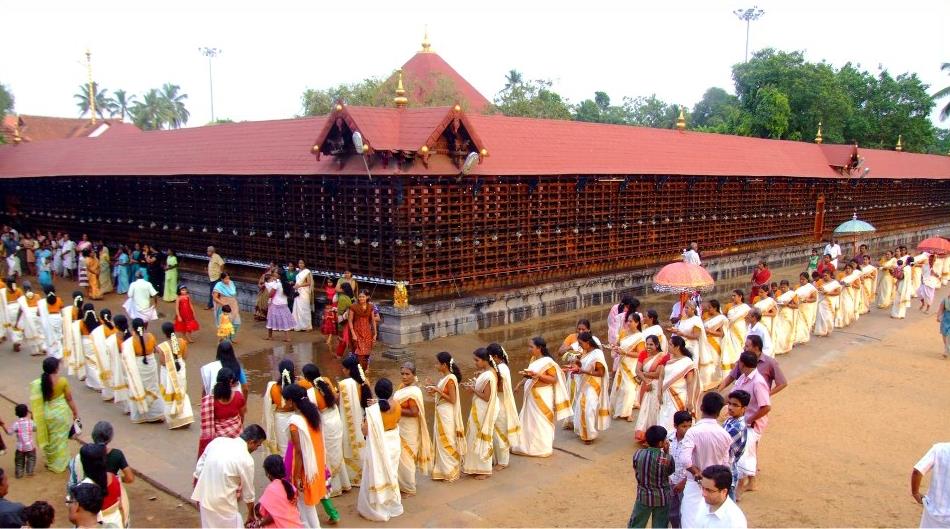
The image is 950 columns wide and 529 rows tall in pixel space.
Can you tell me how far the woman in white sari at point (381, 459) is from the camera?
6094 millimetres

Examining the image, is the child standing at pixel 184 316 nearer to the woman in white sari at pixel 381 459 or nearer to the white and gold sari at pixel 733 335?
the woman in white sari at pixel 381 459

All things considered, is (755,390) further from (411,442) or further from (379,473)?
(379,473)

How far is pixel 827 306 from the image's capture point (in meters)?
13.4

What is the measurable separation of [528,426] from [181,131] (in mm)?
15160

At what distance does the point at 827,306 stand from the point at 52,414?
510 inches

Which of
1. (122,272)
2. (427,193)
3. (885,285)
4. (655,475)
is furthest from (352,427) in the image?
(885,285)

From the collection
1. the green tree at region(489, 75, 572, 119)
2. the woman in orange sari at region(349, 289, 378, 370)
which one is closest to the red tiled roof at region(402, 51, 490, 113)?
the green tree at region(489, 75, 572, 119)

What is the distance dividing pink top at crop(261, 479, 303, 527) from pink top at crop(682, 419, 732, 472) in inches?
115

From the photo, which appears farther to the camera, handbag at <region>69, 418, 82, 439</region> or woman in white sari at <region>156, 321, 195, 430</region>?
woman in white sari at <region>156, 321, 195, 430</region>

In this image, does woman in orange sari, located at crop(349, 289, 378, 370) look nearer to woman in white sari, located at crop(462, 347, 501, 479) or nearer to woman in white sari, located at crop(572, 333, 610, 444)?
woman in white sari, located at crop(572, 333, 610, 444)

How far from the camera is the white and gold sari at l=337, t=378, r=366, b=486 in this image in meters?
6.69

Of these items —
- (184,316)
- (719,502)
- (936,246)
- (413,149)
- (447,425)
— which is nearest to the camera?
(719,502)

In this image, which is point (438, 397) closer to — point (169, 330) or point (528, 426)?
point (528, 426)

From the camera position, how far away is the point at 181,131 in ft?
61.9
